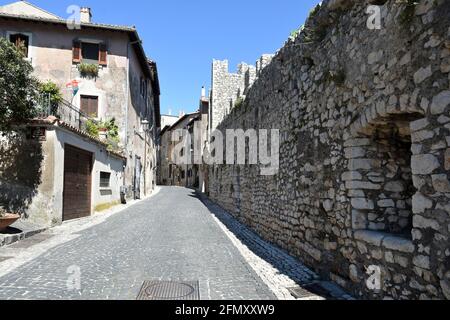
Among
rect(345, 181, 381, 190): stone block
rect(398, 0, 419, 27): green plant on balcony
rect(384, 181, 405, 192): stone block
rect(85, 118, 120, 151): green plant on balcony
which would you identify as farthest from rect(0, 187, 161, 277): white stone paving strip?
rect(398, 0, 419, 27): green plant on balcony

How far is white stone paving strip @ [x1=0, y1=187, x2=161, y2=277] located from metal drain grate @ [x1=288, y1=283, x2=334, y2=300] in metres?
4.27

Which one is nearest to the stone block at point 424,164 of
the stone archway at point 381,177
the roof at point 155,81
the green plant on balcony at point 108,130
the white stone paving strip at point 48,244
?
the stone archway at point 381,177

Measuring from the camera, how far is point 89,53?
63.1ft

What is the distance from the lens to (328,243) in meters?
5.61

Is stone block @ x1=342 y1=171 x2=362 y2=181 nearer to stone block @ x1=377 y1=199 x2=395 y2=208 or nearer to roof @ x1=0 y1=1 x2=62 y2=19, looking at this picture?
stone block @ x1=377 y1=199 x2=395 y2=208

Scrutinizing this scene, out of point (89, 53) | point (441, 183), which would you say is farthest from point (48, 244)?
point (89, 53)

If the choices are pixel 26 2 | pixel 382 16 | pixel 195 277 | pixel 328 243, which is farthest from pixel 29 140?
pixel 26 2

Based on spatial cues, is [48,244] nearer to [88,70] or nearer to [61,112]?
[61,112]

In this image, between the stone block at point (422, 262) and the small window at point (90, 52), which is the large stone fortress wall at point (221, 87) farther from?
the stone block at point (422, 262)

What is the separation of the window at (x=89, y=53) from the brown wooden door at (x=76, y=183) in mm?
7212

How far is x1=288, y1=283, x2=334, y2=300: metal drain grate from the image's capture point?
190 inches

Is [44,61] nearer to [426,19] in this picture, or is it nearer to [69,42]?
[69,42]

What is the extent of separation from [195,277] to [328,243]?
2.09m

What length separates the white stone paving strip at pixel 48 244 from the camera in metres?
6.21
